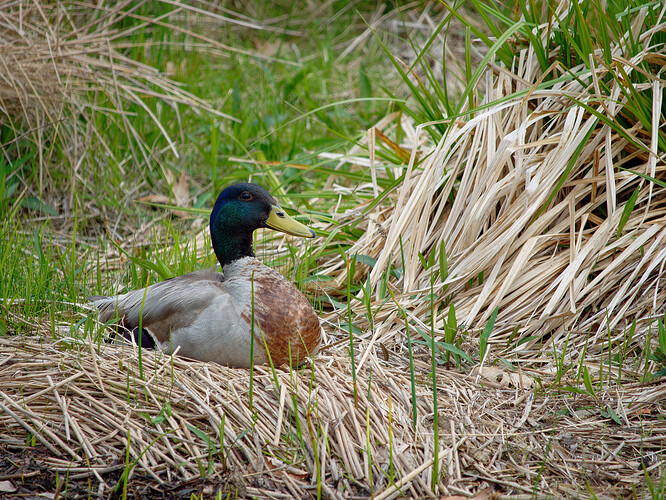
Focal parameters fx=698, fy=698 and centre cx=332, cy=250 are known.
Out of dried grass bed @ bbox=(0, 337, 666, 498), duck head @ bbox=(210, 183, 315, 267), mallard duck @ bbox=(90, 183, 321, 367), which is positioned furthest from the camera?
duck head @ bbox=(210, 183, 315, 267)

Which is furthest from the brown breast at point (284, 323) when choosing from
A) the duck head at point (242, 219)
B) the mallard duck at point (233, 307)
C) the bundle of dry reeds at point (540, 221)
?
the bundle of dry reeds at point (540, 221)

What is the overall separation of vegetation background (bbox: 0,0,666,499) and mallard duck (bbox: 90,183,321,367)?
10cm

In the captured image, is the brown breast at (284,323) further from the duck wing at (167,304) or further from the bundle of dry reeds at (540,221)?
the bundle of dry reeds at (540,221)

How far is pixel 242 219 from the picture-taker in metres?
2.81

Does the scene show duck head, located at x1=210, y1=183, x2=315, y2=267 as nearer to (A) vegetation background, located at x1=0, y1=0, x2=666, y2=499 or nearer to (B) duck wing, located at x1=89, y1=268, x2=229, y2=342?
(B) duck wing, located at x1=89, y1=268, x2=229, y2=342

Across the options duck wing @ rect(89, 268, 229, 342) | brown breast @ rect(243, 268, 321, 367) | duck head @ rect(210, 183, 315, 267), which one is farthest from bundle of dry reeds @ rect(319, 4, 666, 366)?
duck wing @ rect(89, 268, 229, 342)

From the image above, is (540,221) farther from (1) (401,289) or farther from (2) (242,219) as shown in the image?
(2) (242,219)

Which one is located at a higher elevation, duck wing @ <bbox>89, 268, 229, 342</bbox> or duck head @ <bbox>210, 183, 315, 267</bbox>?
duck head @ <bbox>210, 183, 315, 267</bbox>

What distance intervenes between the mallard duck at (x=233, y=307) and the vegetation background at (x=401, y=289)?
10cm

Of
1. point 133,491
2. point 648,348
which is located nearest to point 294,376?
point 133,491

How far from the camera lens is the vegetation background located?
209 cm

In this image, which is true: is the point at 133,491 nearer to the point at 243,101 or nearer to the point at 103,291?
the point at 103,291

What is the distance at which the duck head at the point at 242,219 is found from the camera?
2807 millimetres

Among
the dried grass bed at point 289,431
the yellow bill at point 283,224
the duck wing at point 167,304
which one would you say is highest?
the yellow bill at point 283,224
